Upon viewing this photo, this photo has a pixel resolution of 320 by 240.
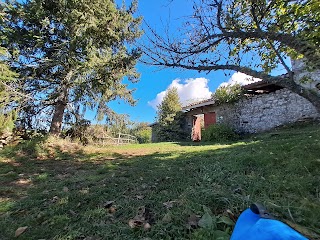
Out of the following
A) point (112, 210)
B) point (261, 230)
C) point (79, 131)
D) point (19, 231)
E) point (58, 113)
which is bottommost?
point (19, 231)

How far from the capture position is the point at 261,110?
1015 cm

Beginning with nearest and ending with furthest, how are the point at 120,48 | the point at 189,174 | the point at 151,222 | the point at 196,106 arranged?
1. the point at 151,222
2. the point at 189,174
3. the point at 120,48
4. the point at 196,106

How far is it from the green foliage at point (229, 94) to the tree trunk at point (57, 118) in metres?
8.06

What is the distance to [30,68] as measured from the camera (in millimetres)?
8125

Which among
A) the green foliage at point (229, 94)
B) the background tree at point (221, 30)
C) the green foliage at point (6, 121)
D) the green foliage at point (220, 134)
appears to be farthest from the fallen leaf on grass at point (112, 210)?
the green foliage at point (229, 94)

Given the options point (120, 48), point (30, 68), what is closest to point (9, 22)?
point (30, 68)

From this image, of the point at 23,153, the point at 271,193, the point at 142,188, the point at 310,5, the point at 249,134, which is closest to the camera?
the point at 271,193

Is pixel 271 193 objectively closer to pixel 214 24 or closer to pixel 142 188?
pixel 142 188

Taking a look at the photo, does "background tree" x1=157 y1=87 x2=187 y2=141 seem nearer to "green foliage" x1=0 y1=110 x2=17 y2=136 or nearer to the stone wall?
the stone wall

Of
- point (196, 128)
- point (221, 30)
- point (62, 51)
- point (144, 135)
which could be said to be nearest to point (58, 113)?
point (62, 51)

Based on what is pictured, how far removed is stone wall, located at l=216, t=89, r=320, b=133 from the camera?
877 cm

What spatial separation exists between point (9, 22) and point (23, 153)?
512 cm

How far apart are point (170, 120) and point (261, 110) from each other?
22.7 feet

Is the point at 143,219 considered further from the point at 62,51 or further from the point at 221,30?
the point at 62,51
